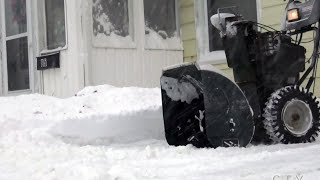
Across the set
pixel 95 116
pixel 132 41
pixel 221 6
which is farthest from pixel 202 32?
pixel 95 116

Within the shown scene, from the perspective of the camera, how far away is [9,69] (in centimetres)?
1081

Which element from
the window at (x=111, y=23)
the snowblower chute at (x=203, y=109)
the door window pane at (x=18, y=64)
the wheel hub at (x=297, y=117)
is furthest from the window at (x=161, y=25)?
the wheel hub at (x=297, y=117)

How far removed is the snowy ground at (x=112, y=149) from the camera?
4.15 metres

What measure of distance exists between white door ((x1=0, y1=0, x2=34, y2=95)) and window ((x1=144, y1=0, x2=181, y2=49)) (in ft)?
7.50

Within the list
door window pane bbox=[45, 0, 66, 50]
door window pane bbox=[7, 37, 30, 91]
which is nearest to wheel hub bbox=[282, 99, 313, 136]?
door window pane bbox=[45, 0, 66, 50]

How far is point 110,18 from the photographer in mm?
9219

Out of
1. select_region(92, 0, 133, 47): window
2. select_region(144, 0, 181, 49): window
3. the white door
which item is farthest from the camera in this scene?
the white door

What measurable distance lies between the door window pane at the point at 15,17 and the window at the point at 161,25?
250 centimetres

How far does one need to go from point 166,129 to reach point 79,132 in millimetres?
1184

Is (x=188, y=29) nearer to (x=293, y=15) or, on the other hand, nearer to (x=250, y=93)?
(x=293, y=15)

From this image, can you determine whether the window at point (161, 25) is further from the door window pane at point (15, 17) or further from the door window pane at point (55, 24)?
the door window pane at point (15, 17)

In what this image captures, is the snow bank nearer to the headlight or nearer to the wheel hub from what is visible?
the wheel hub

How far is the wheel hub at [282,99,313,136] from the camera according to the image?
5.58m

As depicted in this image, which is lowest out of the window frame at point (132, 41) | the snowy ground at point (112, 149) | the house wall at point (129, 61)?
the snowy ground at point (112, 149)
